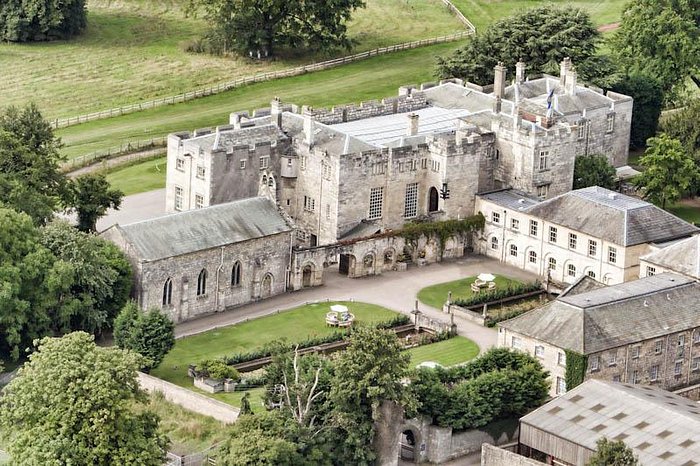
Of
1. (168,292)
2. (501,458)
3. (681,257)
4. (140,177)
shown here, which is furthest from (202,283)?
(681,257)

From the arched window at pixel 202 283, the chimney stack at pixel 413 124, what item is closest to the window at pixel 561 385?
the arched window at pixel 202 283

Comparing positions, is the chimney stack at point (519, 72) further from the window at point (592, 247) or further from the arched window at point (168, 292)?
the arched window at point (168, 292)

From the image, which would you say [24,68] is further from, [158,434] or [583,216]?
[158,434]

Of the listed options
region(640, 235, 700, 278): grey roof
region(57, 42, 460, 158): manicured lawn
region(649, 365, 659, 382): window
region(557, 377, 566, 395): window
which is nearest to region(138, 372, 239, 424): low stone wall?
region(557, 377, 566, 395): window

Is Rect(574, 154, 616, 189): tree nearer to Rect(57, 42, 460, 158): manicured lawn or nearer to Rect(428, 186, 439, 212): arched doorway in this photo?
Rect(428, 186, 439, 212): arched doorway

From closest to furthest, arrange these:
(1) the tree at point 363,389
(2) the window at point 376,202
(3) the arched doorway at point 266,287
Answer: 1. (1) the tree at point 363,389
2. (3) the arched doorway at point 266,287
3. (2) the window at point 376,202

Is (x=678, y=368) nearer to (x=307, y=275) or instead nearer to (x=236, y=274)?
(x=307, y=275)
